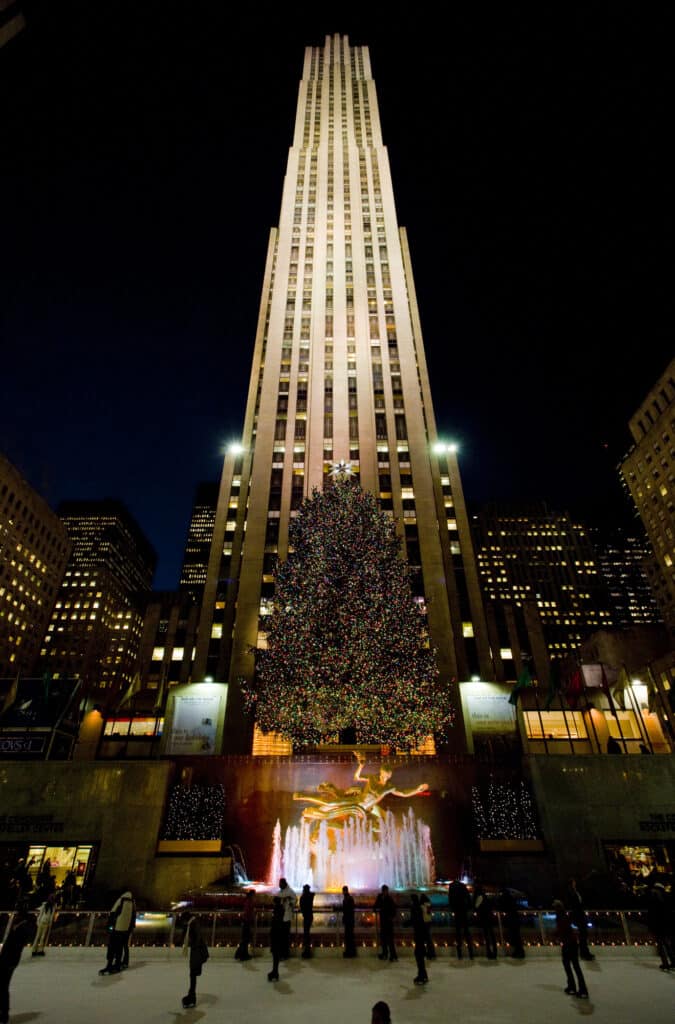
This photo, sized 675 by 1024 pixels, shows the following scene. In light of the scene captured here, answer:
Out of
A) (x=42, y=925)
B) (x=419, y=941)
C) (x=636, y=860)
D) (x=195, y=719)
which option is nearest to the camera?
(x=419, y=941)

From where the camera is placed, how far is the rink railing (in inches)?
488

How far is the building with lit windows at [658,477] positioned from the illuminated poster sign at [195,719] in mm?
65380

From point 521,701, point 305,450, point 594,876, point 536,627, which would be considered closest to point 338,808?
point 594,876

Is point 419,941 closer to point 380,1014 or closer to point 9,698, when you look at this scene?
point 380,1014

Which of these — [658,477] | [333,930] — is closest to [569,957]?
[333,930]

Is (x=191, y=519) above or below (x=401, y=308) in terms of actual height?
above

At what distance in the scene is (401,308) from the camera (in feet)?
204

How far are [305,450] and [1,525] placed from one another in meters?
68.2

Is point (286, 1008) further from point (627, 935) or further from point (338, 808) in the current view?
point (338, 808)

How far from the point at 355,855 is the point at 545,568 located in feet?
389

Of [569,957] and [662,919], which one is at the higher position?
[662,919]

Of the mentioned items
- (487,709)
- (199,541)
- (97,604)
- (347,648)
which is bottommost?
(487,709)

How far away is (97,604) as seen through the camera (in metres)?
128

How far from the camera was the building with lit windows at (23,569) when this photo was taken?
89.6m
